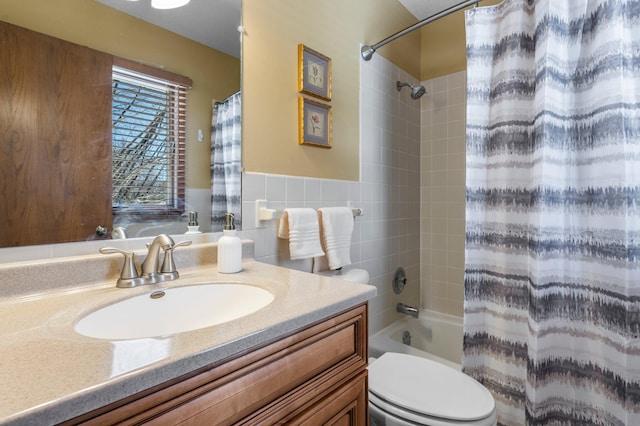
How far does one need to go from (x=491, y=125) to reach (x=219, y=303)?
1.36 metres

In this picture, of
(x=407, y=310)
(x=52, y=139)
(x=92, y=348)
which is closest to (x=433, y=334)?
(x=407, y=310)

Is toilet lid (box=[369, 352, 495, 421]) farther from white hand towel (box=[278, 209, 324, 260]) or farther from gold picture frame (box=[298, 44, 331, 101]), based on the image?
gold picture frame (box=[298, 44, 331, 101])

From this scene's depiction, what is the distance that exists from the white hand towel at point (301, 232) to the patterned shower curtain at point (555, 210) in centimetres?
72

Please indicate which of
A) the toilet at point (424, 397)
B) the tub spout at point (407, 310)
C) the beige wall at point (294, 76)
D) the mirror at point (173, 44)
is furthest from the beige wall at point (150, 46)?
the tub spout at point (407, 310)

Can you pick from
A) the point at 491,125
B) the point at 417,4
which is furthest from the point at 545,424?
the point at 417,4

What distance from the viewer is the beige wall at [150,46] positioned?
2.64 feet

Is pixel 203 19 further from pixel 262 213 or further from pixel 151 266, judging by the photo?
pixel 151 266

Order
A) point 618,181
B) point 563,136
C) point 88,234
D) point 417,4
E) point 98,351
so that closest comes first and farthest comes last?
point 98,351 → point 88,234 → point 618,181 → point 563,136 → point 417,4

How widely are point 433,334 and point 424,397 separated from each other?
4.13 ft

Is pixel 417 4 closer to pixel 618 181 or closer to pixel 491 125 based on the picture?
pixel 491 125

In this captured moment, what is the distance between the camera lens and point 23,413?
343 millimetres

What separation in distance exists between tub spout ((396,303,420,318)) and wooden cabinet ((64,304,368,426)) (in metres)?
1.31

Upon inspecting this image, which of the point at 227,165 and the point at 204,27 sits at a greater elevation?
the point at 204,27

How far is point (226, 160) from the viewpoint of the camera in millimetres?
1182
